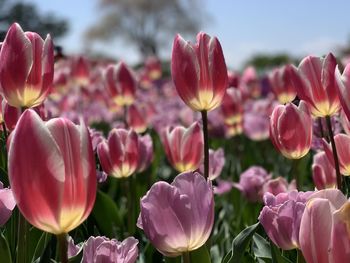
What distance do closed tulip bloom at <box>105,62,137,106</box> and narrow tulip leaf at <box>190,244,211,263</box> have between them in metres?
1.57

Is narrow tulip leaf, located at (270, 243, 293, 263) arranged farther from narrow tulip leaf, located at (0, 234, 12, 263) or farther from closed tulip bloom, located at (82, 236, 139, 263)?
narrow tulip leaf, located at (0, 234, 12, 263)

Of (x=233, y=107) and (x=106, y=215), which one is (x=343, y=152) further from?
(x=233, y=107)

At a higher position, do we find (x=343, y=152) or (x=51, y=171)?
(x=51, y=171)

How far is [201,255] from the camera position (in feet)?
3.72

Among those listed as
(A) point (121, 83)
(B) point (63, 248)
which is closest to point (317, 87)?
(B) point (63, 248)

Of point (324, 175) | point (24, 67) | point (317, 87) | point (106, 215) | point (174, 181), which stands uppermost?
point (24, 67)

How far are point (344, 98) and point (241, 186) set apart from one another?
1.24 m

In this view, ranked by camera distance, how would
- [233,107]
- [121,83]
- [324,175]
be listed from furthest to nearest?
[233,107]
[121,83]
[324,175]

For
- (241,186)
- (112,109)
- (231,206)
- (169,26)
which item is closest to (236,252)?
(241,186)

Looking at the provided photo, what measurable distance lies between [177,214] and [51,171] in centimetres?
25

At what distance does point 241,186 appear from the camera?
2.28 metres

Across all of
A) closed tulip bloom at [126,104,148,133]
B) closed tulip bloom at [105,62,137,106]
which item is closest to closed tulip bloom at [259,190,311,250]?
closed tulip bloom at [105,62,137,106]

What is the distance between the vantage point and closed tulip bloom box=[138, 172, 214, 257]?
3.23 feet

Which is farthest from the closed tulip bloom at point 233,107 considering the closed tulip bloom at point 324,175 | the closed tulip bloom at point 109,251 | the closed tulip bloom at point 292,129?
the closed tulip bloom at point 109,251
